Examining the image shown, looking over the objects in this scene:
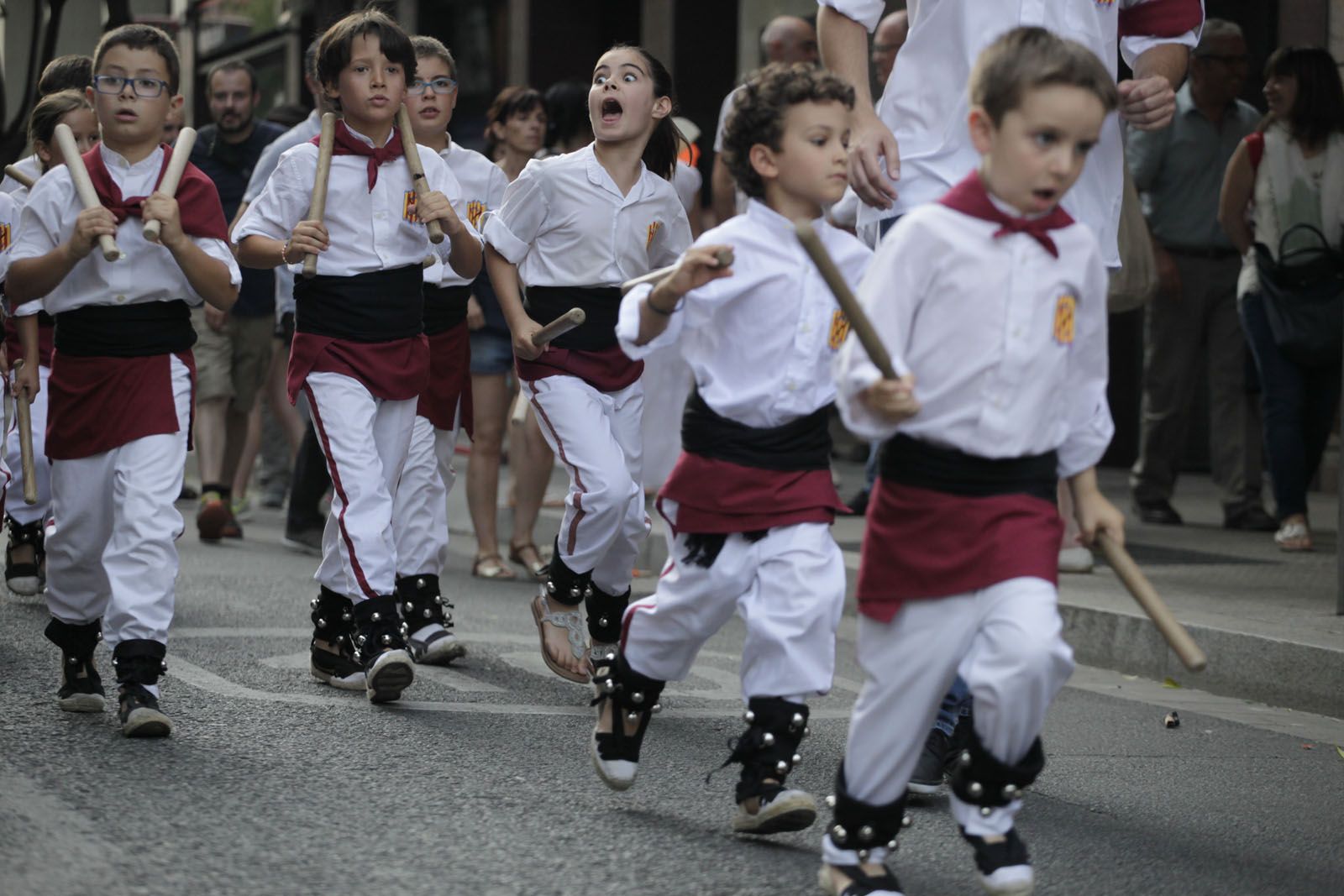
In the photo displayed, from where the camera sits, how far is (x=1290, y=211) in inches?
348

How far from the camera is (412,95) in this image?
7.32 metres

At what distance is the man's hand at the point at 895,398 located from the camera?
350 centimetres

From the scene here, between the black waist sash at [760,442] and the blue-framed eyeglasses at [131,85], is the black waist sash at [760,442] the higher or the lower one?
the lower one

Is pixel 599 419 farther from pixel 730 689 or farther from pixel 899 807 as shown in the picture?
pixel 899 807

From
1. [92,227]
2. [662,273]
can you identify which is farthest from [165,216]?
[662,273]

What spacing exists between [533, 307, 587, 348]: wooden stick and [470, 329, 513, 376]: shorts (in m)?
3.53

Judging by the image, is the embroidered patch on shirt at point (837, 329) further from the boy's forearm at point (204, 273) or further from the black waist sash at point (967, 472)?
the boy's forearm at point (204, 273)

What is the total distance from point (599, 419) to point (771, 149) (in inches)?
73.5

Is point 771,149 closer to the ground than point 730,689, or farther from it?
farther from it

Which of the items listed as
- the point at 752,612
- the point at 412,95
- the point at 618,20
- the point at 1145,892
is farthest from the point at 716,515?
the point at 618,20

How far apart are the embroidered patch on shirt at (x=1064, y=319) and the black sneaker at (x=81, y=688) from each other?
2.92 metres

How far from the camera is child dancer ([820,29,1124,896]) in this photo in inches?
144

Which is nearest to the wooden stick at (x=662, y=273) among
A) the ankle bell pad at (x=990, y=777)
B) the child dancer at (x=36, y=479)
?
the ankle bell pad at (x=990, y=777)

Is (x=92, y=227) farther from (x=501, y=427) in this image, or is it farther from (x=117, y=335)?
(x=501, y=427)
